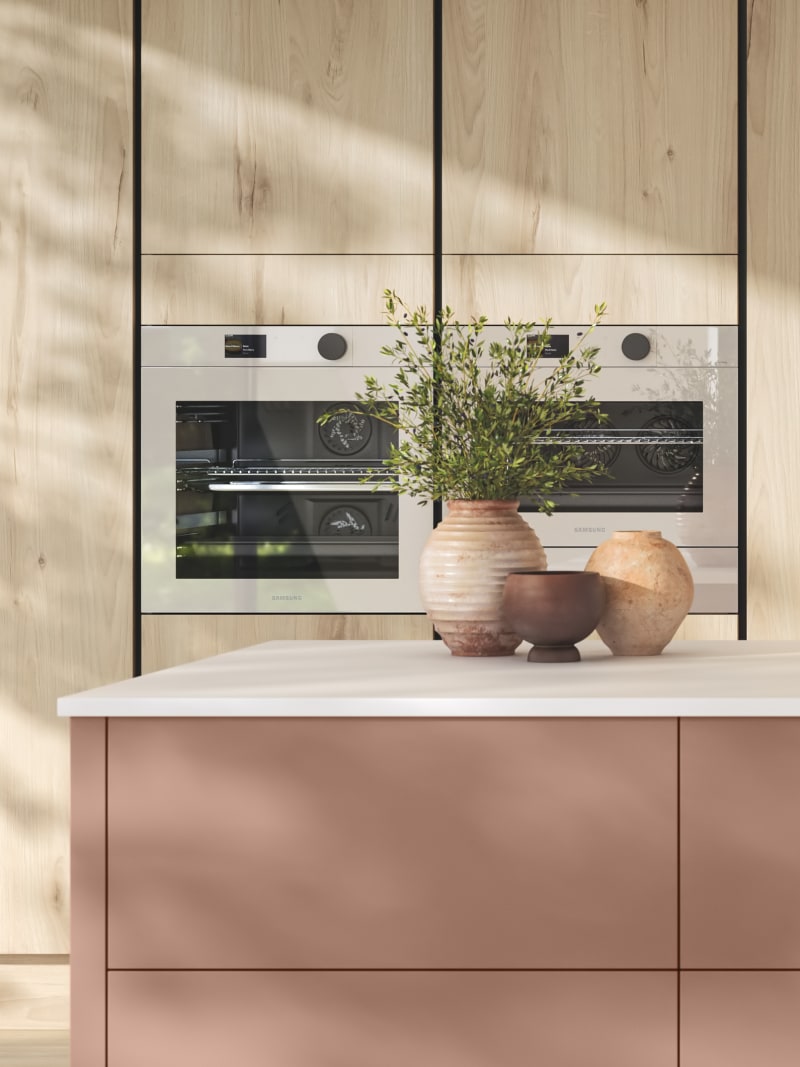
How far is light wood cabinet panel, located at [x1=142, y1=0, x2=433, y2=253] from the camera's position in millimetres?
2879

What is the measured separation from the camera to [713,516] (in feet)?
9.49

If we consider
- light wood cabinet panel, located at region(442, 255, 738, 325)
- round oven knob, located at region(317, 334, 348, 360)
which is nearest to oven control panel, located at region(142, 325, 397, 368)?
round oven knob, located at region(317, 334, 348, 360)

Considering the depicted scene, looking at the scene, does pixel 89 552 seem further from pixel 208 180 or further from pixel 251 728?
pixel 251 728

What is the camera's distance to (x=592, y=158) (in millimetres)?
2871

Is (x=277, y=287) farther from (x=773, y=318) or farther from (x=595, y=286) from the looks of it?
(x=773, y=318)

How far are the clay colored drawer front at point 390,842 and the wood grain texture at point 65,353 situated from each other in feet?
5.72

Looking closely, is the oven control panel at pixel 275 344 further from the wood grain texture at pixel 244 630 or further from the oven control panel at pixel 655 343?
the wood grain texture at pixel 244 630

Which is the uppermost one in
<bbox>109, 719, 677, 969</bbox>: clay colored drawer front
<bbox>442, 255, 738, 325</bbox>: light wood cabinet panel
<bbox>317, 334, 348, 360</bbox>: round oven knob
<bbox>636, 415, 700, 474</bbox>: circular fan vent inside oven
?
<bbox>442, 255, 738, 325</bbox>: light wood cabinet panel

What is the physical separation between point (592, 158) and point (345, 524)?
1125 millimetres

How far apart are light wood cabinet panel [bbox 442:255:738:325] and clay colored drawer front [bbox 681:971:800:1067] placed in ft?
6.48

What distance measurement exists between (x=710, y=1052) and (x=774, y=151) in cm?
234

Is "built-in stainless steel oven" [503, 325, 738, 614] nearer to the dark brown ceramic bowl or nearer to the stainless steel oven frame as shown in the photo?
A: the stainless steel oven frame

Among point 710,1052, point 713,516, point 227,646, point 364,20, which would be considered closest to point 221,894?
point 710,1052

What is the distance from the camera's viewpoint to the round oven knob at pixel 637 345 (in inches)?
114
